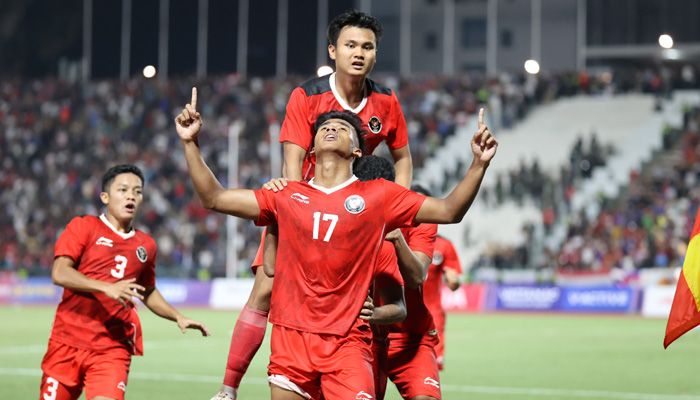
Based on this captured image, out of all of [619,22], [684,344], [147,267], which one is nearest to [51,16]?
[619,22]

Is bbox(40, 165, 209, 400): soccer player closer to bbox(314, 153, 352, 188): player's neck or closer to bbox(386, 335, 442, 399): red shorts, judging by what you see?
bbox(386, 335, 442, 399): red shorts

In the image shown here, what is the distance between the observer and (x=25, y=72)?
59156 millimetres

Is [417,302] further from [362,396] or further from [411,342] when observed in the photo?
[362,396]

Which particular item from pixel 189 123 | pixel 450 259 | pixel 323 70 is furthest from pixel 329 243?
pixel 323 70

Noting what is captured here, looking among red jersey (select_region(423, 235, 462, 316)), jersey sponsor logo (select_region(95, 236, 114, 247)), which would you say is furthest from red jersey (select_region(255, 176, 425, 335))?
red jersey (select_region(423, 235, 462, 316))

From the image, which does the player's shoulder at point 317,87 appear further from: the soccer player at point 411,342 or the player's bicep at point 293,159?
the soccer player at point 411,342

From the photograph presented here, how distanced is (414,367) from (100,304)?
2.67 meters

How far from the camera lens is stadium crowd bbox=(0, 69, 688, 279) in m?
41.8

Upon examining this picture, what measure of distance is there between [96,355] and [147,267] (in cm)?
95

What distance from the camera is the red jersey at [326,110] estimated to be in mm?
8992

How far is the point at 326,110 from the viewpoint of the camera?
8.98 m

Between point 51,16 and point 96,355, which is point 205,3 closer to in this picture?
point 51,16

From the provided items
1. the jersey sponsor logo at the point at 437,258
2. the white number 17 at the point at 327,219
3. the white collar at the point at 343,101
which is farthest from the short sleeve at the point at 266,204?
the jersey sponsor logo at the point at 437,258

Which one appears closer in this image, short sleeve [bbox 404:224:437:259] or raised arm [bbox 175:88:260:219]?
raised arm [bbox 175:88:260:219]
